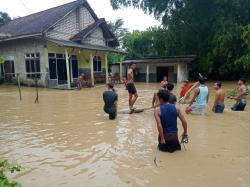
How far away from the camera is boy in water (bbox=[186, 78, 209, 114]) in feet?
28.1

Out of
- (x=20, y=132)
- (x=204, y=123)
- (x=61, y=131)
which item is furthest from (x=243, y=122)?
(x=20, y=132)

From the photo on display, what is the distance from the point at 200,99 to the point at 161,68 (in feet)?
62.0

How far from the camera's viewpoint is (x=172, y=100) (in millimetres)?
6340

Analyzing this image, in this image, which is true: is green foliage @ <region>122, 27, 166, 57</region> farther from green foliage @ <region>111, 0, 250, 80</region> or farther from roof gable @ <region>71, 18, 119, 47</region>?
roof gable @ <region>71, 18, 119, 47</region>

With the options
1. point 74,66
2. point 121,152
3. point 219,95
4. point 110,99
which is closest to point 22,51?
point 74,66

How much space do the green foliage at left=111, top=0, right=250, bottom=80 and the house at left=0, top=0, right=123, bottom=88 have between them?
5473 millimetres

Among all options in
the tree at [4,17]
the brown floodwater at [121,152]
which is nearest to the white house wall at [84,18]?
the brown floodwater at [121,152]

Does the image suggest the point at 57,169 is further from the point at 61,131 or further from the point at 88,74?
the point at 88,74

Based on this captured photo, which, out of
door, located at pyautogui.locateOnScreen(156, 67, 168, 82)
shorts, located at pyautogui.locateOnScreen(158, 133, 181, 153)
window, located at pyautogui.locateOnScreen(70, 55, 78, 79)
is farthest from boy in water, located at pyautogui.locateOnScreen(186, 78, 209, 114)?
door, located at pyautogui.locateOnScreen(156, 67, 168, 82)

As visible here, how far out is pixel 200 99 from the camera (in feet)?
28.5

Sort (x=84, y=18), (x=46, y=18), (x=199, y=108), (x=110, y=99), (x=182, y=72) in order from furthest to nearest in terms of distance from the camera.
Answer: (x=182, y=72)
(x=84, y=18)
(x=46, y=18)
(x=199, y=108)
(x=110, y=99)

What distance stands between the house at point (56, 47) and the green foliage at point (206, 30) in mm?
5473

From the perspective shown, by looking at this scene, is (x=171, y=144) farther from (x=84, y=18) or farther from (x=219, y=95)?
(x=84, y=18)

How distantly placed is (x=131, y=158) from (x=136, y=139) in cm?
129
